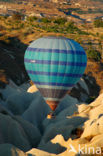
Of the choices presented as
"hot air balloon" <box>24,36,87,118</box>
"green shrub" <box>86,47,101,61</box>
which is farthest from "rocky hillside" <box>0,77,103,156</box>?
Result: "green shrub" <box>86,47,101,61</box>

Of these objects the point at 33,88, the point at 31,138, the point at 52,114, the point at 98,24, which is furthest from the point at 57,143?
the point at 98,24

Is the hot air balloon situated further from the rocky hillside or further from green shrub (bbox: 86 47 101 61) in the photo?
green shrub (bbox: 86 47 101 61)

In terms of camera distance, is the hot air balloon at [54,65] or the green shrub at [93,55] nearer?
the hot air balloon at [54,65]

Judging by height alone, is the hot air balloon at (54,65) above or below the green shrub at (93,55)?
above

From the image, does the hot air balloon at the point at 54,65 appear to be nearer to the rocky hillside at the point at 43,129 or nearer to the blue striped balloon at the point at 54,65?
the blue striped balloon at the point at 54,65

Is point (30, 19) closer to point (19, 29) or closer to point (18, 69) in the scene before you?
point (19, 29)

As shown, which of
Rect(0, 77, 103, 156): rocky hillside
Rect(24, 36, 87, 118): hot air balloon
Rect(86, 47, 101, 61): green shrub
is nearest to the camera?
Rect(0, 77, 103, 156): rocky hillside

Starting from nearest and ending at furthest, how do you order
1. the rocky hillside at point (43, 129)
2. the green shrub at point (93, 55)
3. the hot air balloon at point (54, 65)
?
the rocky hillside at point (43, 129)
the hot air balloon at point (54, 65)
the green shrub at point (93, 55)

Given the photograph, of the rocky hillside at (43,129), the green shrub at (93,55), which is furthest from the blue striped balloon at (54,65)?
the green shrub at (93,55)

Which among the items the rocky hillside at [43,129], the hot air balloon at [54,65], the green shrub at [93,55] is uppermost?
the hot air balloon at [54,65]

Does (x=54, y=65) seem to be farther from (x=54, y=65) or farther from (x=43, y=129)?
(x=43, y=129)
